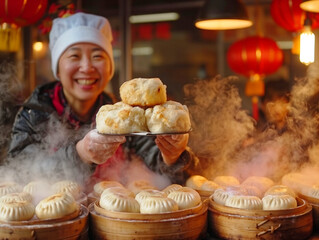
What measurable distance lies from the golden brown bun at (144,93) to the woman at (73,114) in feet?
1.86

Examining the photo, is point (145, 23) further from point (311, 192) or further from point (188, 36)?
point (311, 192)

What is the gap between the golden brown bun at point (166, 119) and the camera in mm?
2307

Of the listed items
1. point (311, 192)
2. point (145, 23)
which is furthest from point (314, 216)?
point (145, 23)

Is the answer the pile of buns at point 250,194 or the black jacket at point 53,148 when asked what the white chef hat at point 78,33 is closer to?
the black jacket at point 53,148

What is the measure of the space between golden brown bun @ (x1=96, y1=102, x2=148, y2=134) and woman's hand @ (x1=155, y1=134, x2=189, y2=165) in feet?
0.92

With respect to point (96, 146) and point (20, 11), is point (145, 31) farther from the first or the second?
point (96, 146)

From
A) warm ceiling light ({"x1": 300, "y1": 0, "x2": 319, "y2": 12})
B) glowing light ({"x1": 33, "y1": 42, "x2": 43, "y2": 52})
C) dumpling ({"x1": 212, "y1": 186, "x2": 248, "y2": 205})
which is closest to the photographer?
dumpling ({"x1": 212, "y1": 186, "x2": 248, "y2": 205})

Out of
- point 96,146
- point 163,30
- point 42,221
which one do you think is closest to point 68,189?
point 96,146

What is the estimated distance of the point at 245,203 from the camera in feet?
7.33

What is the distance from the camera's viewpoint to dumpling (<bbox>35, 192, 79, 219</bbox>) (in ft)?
6.73

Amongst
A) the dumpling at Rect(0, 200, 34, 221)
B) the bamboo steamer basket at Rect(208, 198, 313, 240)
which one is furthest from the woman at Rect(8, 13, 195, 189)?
the dumpling at Rect(0, 200, 34, 221)

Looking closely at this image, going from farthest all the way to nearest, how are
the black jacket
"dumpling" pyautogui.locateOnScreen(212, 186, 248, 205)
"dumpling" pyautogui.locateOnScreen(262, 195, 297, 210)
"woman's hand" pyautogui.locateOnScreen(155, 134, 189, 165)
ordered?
the black jacket < "woman's hand" pyautogui.locateOnScreen(155, 134, 189, 165) < "dumpling" pyautogui.locateOnScreen(212, 186, 248, 205) < "dumpling" pyautogui.locateOnScreen(262, 195, 297, 210)

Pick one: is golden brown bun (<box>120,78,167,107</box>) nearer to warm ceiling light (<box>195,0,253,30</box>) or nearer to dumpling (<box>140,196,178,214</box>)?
dumpling (<box>140,196,178,214</box>)

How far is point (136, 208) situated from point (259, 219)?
1.94 feet
